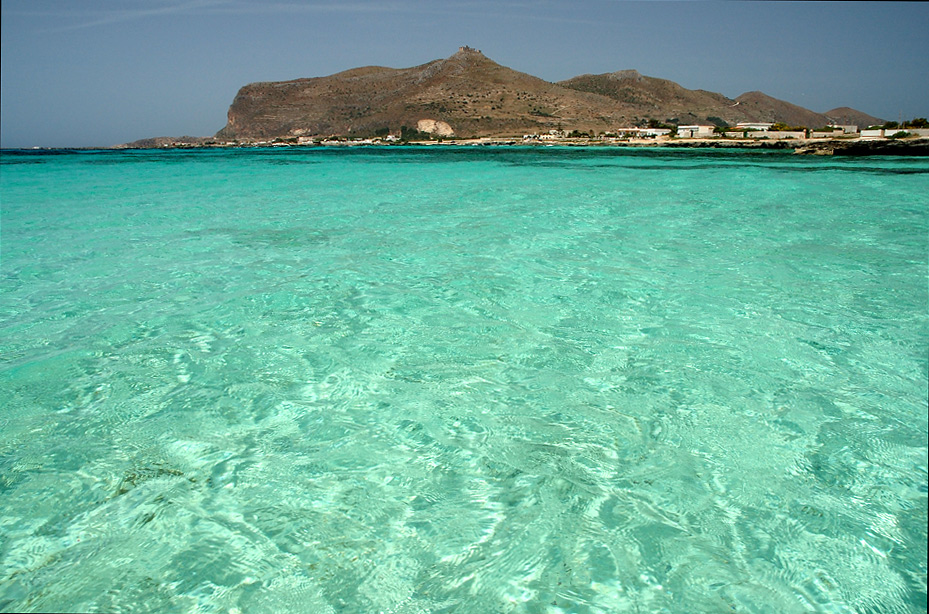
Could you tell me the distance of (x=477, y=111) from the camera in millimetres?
115000

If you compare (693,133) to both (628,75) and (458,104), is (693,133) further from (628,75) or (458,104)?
(628,75)

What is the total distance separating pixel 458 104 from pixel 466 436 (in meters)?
122

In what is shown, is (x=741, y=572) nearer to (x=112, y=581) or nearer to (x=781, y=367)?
(x=781, y=367)

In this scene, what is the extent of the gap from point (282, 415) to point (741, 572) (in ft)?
9.04

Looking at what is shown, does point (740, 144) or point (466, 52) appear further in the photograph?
point (466, 52)

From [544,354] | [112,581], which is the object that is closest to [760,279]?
[544,354]

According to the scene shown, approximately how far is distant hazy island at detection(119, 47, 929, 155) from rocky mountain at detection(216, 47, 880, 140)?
29 cm

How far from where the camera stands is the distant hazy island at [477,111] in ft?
325

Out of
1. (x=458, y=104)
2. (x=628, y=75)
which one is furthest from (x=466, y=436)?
(x=628, y=75)

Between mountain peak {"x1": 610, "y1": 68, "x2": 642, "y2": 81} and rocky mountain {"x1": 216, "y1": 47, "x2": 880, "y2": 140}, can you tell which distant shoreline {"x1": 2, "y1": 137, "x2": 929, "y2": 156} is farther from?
mountain peak {"x1": 610, "y1": 68, "x2": 642, "y2": 81}

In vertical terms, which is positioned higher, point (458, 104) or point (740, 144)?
point (458, 104)

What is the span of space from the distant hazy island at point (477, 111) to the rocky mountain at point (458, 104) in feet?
0.96

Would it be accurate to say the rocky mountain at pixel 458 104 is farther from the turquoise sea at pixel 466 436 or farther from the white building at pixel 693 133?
the turquoise sea at pixel 466 436

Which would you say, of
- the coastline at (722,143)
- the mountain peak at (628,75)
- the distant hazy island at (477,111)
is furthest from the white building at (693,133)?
the mountain peak at (628,75)
